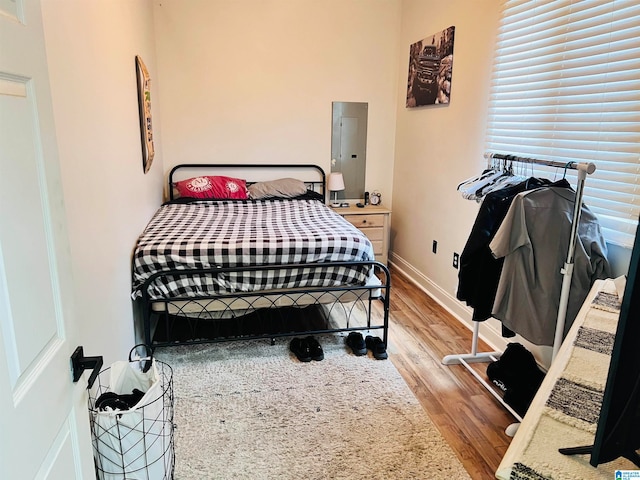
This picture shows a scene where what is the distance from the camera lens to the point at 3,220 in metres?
0.75

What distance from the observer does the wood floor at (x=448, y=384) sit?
6.80 feet

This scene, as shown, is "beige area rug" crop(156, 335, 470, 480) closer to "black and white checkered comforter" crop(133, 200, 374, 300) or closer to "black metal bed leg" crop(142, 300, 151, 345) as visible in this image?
"black metal bed leg" crop(142, 300, 151, 345)

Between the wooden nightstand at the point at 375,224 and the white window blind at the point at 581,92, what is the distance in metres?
1.71

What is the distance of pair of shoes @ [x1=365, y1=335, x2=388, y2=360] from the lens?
284 cm

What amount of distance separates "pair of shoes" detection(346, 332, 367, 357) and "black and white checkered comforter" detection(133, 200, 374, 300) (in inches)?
14.7

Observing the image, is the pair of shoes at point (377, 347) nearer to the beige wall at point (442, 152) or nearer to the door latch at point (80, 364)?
the beige wall at point (442, 152)

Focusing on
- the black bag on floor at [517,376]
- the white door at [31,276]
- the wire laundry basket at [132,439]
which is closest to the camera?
the white door at [31,276]

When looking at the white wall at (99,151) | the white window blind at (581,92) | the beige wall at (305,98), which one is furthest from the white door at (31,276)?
the white window blind at (581,92)

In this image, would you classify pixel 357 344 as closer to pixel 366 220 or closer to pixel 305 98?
Result: pixel 366 220

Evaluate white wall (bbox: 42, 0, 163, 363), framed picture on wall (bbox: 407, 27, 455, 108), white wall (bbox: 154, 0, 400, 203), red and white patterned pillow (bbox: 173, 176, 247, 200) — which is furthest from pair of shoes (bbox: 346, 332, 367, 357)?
white wall (bbox: 154, 0, 400, 203)

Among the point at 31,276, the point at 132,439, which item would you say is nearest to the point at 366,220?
the point at 132,439

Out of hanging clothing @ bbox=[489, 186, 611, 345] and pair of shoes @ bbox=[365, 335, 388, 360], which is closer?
hanging clothing @ bbox=[489, 186, 611, 345]

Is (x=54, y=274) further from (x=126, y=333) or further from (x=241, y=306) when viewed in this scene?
(x=241, y=306)

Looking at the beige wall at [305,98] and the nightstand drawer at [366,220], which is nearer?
the beige wall at [305,98]
